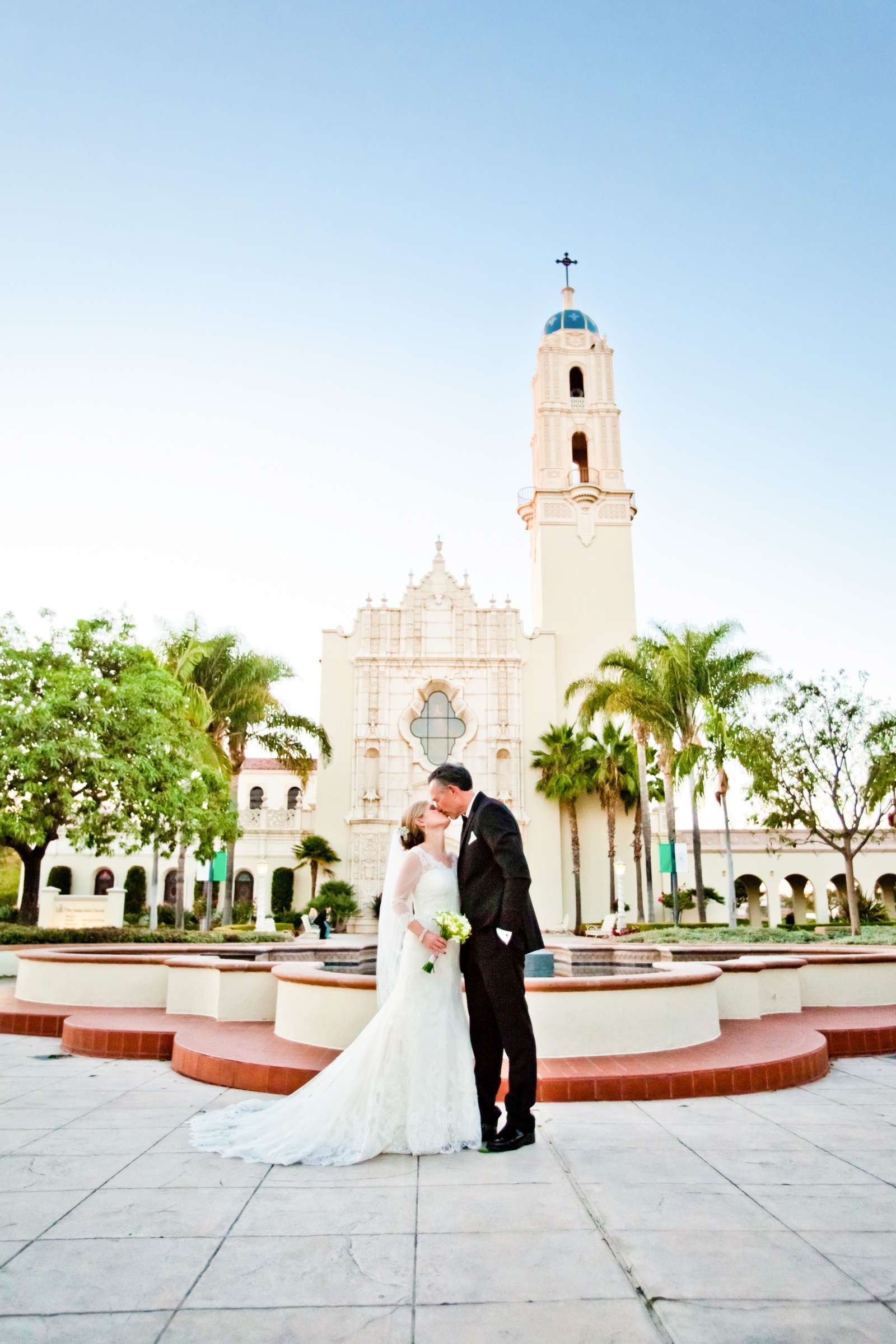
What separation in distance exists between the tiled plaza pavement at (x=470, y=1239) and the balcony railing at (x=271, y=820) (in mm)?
32811

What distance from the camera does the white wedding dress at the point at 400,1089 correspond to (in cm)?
438

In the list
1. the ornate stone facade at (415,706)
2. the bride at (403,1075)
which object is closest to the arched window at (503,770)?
the ornate stone facade at (415,706)

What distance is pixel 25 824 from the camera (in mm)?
16297

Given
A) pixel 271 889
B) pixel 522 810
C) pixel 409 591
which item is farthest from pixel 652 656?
pixel 271 889

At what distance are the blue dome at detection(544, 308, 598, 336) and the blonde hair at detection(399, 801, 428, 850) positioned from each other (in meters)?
41.6

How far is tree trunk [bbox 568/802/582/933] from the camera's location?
33375 millimetres

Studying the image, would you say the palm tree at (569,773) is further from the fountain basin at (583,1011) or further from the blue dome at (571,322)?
the fountain basin at (583,1011)

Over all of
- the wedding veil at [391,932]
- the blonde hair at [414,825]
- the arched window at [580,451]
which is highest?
the arched window at [580,451]

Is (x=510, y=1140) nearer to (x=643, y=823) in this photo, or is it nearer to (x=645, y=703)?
(x=645, y=703)

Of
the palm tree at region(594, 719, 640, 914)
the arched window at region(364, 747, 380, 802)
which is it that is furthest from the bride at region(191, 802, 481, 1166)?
the arched window at region(364, 747, 380, 802)

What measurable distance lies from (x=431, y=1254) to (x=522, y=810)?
105 feet

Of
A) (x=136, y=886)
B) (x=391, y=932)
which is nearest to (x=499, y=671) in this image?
(x=136, y=886)

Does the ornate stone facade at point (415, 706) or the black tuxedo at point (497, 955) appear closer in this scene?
the black tuxedo at point (497, 955)

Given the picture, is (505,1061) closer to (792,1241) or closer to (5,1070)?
(792,1241)
